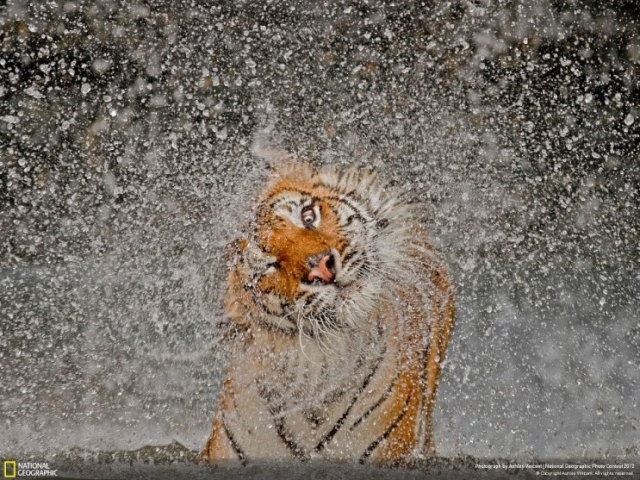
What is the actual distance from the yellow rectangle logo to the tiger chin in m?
0.52

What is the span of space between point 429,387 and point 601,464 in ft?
1.66

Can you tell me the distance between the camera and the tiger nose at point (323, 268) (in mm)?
1350

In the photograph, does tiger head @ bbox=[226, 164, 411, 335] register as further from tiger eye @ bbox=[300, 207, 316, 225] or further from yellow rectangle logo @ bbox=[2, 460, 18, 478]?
yellow rectangle logo @ bbox=[2, 460, 18, 478]

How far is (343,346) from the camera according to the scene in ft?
5.39

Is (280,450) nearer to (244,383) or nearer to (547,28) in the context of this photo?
(244,383)

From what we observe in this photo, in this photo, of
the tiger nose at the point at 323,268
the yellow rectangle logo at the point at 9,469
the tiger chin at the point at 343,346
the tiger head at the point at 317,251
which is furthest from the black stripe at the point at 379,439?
the yellow rectangle logo at the point at 9,469

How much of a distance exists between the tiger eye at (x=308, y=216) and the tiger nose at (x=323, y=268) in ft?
0.39

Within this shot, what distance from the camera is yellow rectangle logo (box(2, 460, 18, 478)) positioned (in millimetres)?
1585

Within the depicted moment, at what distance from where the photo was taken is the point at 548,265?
5.52 ft

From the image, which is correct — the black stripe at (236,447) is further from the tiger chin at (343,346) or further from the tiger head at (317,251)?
the tiger head at (317,251)

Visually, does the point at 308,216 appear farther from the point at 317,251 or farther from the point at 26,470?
the point at 26,470

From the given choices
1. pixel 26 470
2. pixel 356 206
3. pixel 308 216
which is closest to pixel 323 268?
pixel 308 216

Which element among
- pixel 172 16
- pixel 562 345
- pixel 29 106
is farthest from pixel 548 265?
pixel 29 106

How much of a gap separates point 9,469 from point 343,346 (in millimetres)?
940
